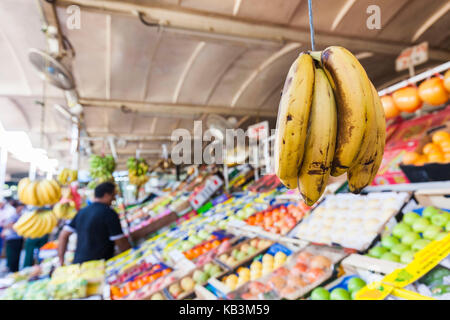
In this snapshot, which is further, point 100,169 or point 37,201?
point 100,169

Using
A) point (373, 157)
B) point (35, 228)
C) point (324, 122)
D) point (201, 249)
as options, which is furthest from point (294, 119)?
point (35, 228)

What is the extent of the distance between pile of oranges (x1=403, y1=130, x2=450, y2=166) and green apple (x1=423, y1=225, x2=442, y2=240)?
0.65 m

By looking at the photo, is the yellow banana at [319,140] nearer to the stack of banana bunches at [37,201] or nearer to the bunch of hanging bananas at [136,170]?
the stack of banana bunches at [37,201]

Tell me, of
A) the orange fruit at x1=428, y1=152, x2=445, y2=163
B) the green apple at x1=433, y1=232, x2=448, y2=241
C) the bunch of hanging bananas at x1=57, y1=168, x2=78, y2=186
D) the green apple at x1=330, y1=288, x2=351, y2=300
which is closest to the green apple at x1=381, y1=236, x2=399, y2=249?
the green apple at x1=433, y1=232, x2=448, y2=241

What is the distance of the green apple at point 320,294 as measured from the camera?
150 centimetres

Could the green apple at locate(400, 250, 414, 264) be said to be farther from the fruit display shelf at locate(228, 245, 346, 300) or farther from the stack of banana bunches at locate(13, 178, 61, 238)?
the stack of banana bunches at locate(13, 178, 61, 238)

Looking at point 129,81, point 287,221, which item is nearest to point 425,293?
A: point 287,221

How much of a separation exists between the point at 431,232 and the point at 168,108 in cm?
564

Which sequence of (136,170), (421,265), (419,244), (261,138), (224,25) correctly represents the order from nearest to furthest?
(421,265) < (419,244) < (224,25) < (261,138) < (136,170)

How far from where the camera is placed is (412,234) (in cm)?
167

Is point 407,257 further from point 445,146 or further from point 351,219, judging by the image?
point 445,146

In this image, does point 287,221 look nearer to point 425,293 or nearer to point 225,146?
point 425,293

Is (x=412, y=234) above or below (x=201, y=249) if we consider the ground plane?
above

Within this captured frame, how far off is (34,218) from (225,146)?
12.3ft
